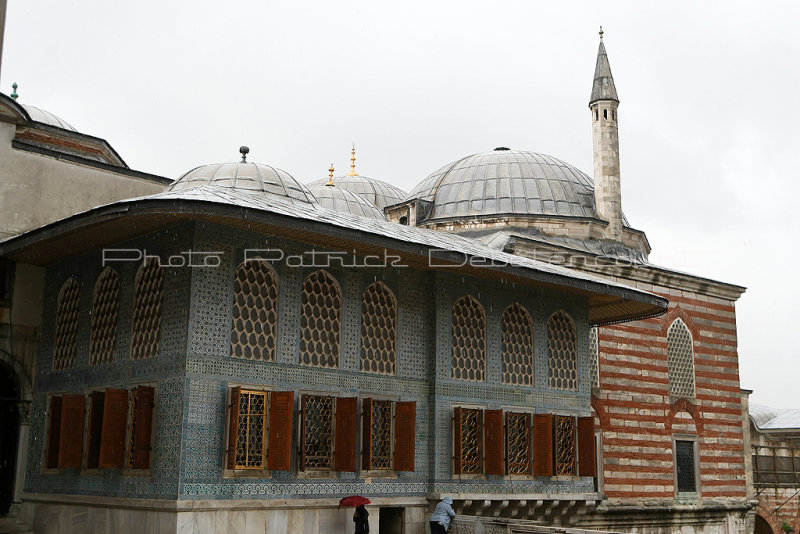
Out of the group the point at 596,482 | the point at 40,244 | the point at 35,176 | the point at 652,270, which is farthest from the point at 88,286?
the point at 652,270

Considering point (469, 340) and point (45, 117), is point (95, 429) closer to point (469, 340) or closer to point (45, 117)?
point (469, 340)

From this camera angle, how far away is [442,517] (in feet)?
40.3

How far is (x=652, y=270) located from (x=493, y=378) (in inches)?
352

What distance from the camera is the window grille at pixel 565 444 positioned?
14.8 m

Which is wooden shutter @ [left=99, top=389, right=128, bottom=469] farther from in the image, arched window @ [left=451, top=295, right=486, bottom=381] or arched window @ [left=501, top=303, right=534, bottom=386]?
arched window @ [left=501, top=303, right=534, bottom=386]

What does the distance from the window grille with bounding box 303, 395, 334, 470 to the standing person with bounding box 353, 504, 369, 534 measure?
2.31 feet

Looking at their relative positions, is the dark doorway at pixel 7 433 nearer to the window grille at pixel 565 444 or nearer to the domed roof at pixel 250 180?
the domed roof at pixel 250 180

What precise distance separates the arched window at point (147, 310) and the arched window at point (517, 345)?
5.62 m

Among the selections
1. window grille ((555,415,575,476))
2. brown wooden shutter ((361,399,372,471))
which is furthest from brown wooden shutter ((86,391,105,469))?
Result: window grille ((555,415,575,476))

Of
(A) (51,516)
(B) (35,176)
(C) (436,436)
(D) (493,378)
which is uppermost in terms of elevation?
(B) (35,176)

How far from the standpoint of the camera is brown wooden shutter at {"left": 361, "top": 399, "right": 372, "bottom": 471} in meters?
12.4

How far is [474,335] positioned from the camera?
46.6ft

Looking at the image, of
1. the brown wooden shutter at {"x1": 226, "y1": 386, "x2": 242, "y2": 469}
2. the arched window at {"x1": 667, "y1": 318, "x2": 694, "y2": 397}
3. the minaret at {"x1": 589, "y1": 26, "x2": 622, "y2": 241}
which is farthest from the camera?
the minaret at {"x1": 589, "y1": 26, "x2": 622, "y2": 241}

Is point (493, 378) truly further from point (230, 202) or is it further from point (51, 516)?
point (51, 516)
